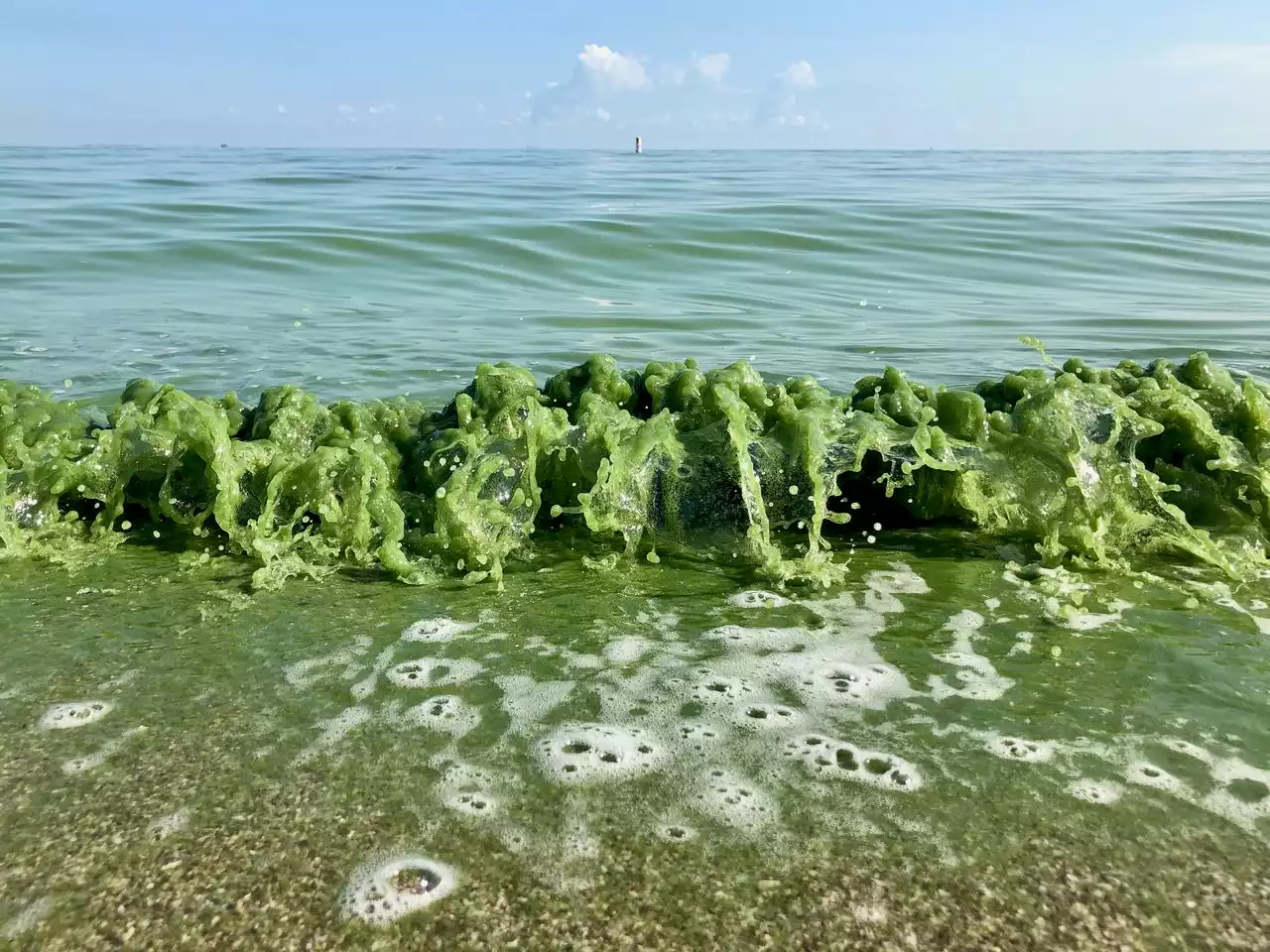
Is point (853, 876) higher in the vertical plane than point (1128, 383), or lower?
lower

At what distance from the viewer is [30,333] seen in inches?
282

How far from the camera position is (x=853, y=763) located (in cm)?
214

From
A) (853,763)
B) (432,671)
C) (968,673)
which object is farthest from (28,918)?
(968,673)

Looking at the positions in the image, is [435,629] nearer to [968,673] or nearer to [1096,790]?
[968,673]

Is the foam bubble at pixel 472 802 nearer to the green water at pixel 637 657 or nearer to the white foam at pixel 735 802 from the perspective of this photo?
the green water at pixel 637 657

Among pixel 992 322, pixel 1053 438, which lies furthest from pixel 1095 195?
pixel 1053 438

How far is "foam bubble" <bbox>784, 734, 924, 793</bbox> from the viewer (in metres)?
2.07

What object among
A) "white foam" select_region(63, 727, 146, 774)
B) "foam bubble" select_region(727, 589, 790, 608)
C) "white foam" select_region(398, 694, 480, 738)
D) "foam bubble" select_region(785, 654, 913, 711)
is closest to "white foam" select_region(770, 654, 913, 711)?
"foam bubble" select_region(785, 654, 913, 711)

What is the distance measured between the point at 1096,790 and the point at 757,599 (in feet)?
3.80

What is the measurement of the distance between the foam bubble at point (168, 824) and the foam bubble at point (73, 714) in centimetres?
47

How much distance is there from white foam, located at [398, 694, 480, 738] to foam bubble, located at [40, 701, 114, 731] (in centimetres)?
69

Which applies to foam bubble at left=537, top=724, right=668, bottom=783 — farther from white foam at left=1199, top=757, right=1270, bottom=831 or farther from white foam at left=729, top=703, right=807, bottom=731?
white foam at left=1199, top=757, right=1270, bottom=831

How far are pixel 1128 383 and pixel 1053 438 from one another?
842 millimetres

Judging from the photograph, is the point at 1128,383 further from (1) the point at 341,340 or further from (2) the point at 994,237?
(2) the point at 994,237
